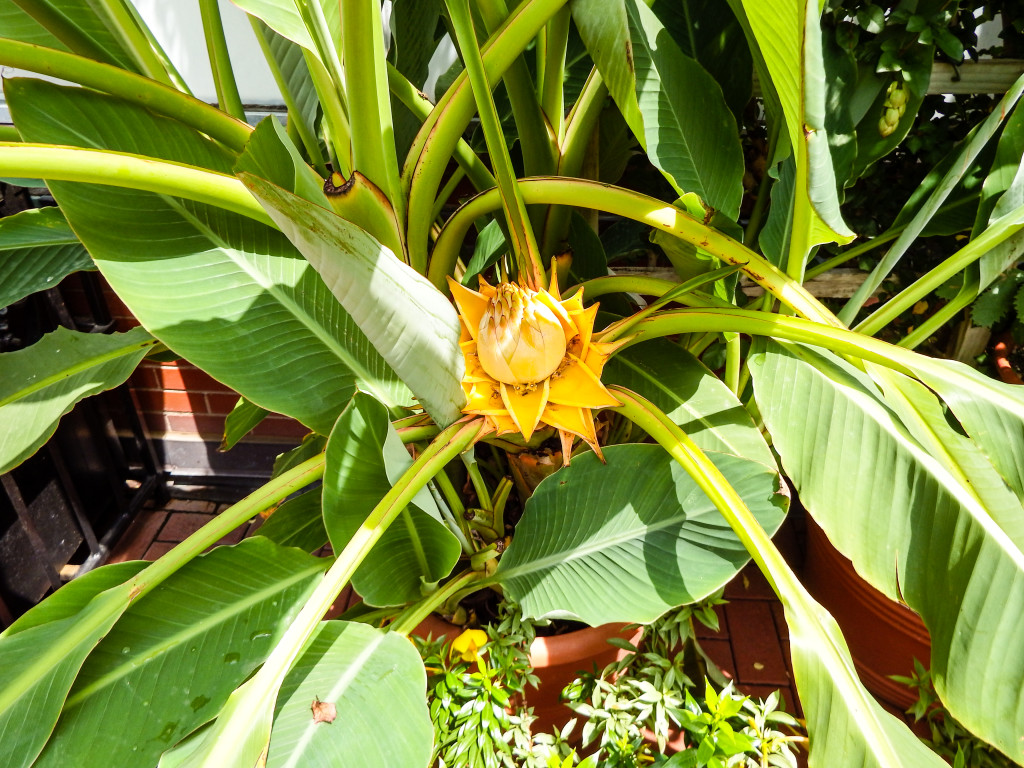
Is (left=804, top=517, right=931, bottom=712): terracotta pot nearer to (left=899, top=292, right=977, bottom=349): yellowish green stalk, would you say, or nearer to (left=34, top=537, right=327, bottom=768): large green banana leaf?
(left=899, top=292, right=977, bottom=349): yellowish green stalk

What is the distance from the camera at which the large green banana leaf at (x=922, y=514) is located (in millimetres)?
568

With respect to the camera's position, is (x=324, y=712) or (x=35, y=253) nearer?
(x=324, y=712)

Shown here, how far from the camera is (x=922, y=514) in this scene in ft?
2.08

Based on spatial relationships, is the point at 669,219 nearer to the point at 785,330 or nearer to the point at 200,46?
the point at 785,330

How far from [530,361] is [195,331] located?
0.34 meters

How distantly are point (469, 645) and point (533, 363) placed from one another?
371mm

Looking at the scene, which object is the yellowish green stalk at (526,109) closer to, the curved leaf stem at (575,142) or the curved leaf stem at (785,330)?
the curved leaf stem at (575,142)

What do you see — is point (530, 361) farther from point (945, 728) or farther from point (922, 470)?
point (945, 728)

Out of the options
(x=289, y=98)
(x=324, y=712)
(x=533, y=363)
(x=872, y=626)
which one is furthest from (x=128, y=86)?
(x=872, y=626)

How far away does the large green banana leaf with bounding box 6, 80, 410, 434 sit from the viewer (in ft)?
2.05

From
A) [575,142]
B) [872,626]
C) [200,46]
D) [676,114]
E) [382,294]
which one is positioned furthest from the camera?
[200,46]

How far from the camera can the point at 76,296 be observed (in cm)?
157

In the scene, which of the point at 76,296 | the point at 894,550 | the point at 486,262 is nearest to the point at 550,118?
the point at 486,262

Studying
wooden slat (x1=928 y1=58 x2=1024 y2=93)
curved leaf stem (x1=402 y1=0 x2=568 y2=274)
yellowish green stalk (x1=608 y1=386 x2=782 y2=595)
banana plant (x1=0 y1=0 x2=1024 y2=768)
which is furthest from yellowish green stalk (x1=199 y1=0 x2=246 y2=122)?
wooden slat (x1=928 y1=58 x2=1024 y2=93)
